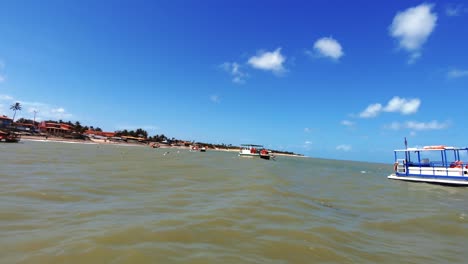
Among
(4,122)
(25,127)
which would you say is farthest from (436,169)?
(25,127)

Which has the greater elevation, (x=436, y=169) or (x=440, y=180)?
(x=436, y=169)

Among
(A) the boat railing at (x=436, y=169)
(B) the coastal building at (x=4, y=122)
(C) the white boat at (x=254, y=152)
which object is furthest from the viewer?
(B) the coastal building at (x=4, y=122)

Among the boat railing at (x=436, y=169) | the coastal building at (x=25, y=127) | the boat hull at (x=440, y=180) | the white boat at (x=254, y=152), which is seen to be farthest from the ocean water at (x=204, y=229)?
the coastal building at (x=25, y=127)

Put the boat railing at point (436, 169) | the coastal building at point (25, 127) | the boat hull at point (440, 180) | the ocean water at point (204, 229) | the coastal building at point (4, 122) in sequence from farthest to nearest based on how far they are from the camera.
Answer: the coastal building at point (25, 127), the coastal building at point (4, 122), the boat railing at point (436, 169), the boat hull at point (440, 180), the ocean water at point (204, 229)

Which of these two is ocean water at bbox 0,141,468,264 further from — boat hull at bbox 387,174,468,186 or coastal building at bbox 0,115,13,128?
coastal building at bbox 0,115,13,128

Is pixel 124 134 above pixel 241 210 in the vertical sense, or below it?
above

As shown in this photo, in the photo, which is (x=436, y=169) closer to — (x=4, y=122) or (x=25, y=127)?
(x=4, y=122)

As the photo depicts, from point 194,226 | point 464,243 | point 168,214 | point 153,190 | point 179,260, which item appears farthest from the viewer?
point 153,190

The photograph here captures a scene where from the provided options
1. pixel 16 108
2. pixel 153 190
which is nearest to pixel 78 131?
pixel 16 108

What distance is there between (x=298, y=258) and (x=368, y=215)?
606cm

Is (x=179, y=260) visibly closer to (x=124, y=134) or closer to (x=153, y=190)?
(x=153, y=190)

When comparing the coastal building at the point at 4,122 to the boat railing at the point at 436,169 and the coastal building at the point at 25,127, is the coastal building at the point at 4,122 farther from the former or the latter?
the boat railing at the point at 436,169

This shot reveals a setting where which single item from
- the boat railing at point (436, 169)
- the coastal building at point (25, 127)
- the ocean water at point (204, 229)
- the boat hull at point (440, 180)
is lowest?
the ocean water at point (204, 229)

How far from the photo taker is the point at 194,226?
649cm
